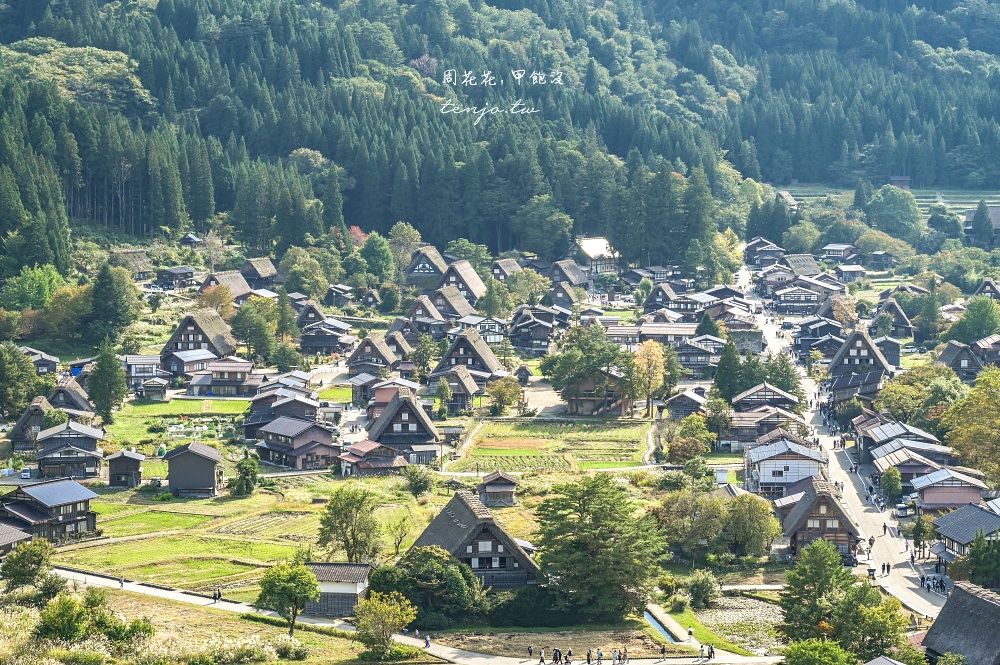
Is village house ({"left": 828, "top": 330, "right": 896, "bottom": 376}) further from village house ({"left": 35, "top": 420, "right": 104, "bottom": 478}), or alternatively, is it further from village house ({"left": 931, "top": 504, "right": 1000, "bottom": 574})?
village house ({"left": 35, "top": 420, "right": 104, "bottom": 478})

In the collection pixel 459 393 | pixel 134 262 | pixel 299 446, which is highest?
pixel 134 262

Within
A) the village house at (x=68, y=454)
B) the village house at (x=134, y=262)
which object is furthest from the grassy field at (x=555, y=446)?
the village house at (x=134, y=262)

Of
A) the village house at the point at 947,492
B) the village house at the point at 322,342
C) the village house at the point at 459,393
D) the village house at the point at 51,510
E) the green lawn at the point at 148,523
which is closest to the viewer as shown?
the village house at the point at 51,510

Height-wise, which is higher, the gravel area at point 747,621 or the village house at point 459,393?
the village house at point 459,393

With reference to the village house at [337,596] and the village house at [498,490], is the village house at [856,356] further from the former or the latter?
the village house at [337,596]

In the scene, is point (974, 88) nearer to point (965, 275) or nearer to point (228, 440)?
point (965, 275)

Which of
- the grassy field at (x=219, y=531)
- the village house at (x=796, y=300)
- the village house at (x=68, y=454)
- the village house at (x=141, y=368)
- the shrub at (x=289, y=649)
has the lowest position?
the shrub at (x=289, y=649)

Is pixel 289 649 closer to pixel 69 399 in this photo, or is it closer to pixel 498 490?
pixel 498 490

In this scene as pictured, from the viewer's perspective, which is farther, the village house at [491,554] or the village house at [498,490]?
the village house at [498,490]

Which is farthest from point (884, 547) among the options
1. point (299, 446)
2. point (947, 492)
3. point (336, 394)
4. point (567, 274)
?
point (567, 274)
